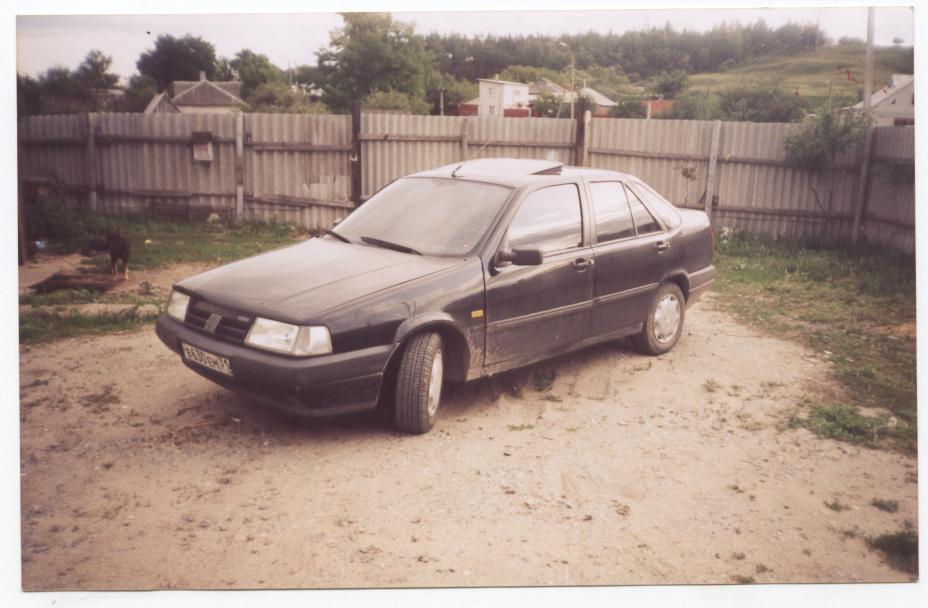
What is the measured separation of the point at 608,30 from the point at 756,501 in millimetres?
2526

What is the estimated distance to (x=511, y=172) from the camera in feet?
15.2

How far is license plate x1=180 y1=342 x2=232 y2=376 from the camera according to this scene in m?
3.47

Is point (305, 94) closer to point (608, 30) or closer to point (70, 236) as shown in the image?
point (70, 236)

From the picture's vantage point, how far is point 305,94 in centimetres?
507

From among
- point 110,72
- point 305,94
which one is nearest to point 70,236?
point 110,72

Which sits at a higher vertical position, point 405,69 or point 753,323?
point 405,69

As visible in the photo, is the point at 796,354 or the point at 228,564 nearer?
the point at 228,564

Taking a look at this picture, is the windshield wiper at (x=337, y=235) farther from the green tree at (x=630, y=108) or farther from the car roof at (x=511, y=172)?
the green tree at (x=630, y=108)

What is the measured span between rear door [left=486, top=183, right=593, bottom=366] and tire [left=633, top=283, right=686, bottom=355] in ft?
2.66

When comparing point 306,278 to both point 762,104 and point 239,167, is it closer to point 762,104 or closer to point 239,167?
point 762,104

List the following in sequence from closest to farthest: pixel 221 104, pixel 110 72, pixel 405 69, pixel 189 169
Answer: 1. pixel 110 72
2. pixel 405 69
3. pixel 221 104
4. pixel 189 169

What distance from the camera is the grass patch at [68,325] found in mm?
3707

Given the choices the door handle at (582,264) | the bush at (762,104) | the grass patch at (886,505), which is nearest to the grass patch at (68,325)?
the door handle at (582,264)

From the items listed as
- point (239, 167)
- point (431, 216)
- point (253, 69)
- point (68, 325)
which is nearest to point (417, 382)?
point (431, 216)
